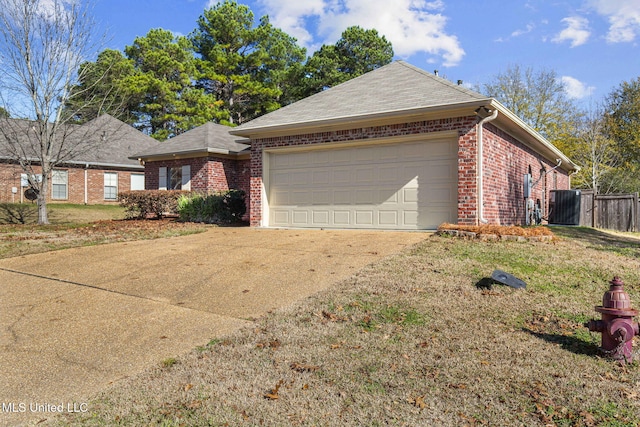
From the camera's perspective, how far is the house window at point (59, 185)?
75.4ft

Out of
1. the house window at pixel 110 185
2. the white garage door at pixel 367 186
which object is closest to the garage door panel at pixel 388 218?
the white garage door at pixel 367 186

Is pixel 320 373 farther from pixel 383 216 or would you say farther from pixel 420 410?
pixel 383 216

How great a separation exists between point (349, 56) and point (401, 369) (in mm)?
34410


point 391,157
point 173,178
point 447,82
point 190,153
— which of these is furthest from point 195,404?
point 173,178

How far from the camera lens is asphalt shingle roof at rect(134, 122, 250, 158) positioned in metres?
17.8

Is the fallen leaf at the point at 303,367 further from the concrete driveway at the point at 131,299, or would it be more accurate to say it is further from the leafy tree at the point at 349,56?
the leafy tree at the point at 349,56

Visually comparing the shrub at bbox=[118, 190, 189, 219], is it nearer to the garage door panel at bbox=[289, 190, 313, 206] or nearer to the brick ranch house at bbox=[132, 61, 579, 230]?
the brick ranch house at bbox=[132, 61, 579, 230]

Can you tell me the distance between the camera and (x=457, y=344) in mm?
3891

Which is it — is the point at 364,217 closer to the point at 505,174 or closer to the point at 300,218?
the point at 300,218

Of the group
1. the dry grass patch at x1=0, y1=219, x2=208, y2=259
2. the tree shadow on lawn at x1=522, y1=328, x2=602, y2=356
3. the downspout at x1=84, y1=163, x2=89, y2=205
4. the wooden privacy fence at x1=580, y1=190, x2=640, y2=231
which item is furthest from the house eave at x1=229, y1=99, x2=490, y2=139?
the downspout at x1=84, y1=163, x2=89, y2=205

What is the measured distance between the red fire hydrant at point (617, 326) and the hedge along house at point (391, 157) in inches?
233

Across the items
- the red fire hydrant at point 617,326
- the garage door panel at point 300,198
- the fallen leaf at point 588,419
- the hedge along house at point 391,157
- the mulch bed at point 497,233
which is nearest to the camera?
the fallen leaf at point 588,419

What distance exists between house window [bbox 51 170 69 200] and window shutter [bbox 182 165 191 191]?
878 cm

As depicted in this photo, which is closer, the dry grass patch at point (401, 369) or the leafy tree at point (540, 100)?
the dry grass patch at point (401, 369)
